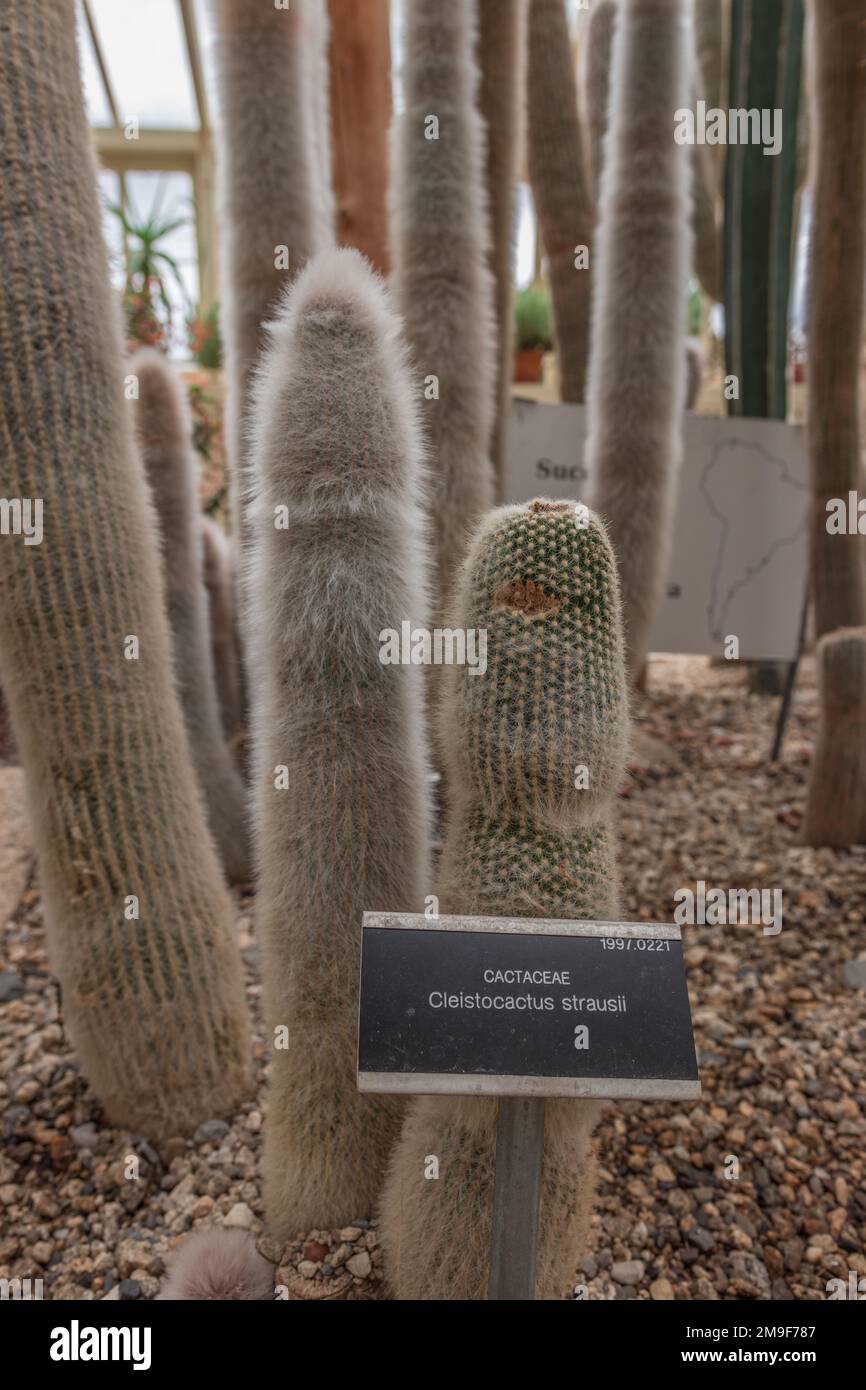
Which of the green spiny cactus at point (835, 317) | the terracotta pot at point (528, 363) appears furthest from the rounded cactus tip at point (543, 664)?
the terracotta pot at point (528, 363)

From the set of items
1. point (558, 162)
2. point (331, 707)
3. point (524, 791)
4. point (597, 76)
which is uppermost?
point (597, 76)

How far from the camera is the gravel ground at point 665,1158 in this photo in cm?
180

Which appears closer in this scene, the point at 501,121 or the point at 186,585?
the point at 501,121

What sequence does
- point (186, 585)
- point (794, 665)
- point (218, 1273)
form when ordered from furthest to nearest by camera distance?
point (794, 665) < point (186, 585) < point (218, 1273)

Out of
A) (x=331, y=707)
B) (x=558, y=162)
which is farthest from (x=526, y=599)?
(x=558, y=162)

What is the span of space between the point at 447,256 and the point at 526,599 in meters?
1.49

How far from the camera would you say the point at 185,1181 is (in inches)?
78.4

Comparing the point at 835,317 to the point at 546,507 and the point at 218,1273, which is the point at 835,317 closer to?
the point at 546,507

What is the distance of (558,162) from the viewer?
13.0 feet

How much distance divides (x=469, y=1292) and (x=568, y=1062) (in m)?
0.48

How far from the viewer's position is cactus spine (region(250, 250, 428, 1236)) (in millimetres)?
1586

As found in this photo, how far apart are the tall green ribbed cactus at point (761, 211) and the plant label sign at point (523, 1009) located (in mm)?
3480
